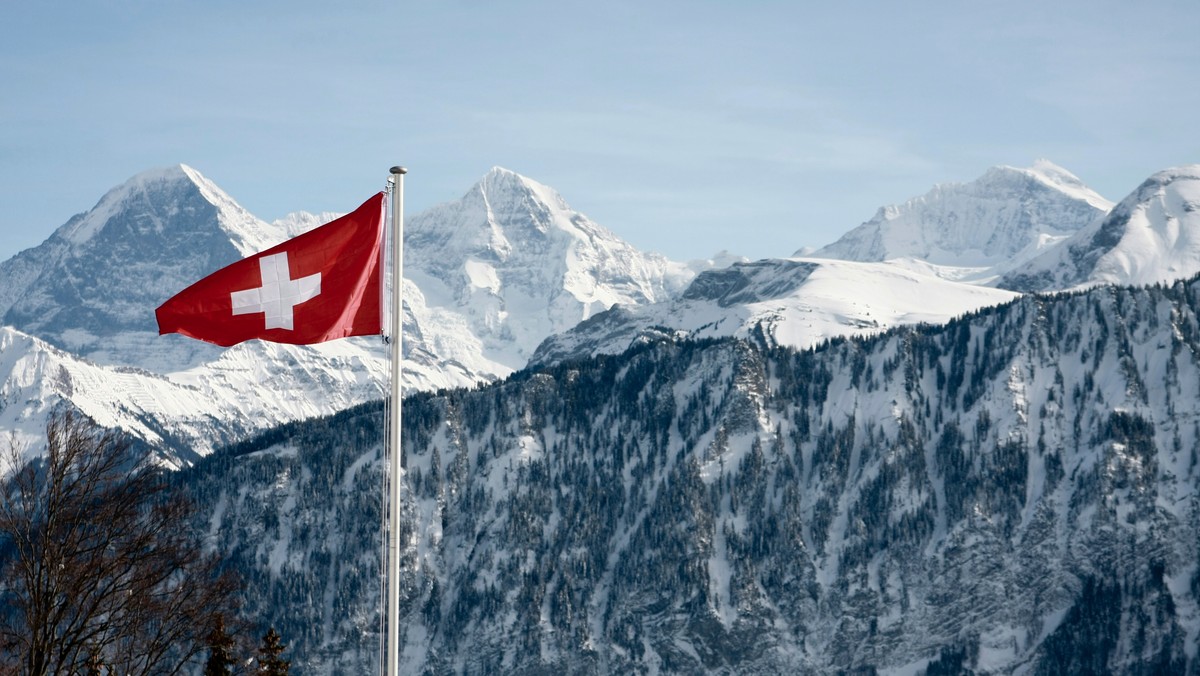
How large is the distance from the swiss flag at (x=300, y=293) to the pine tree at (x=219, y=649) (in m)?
15.2

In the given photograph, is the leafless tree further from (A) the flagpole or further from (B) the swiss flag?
(A) the flagpole

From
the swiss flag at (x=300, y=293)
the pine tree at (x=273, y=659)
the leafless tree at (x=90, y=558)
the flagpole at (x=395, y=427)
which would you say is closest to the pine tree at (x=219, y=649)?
the leafless tree at (x=90, y=558)

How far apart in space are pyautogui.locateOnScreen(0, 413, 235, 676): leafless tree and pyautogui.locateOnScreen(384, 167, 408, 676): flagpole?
11.7m

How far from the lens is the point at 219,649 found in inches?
2844

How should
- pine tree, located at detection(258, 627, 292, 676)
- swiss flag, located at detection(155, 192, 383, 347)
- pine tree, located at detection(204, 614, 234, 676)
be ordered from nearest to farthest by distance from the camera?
swiss flag, located at detection(155, 192, 383, 347) → pine tree, located at detection(204, 614, 234, 676) → pine tree, located at detection(258, 627, 292, 676)

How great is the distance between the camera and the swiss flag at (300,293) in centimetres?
5488

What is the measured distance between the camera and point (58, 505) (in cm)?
5931

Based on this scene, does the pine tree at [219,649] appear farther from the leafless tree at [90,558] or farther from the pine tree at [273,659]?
the pine tree at [273,659]

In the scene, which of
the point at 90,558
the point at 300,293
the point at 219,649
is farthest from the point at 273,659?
the point at 300,293

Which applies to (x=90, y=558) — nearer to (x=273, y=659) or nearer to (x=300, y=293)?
(x=300, y=293)

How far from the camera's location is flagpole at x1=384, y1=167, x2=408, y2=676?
50156 mm

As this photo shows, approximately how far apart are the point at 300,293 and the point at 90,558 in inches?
539

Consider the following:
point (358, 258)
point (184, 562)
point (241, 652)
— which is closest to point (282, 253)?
point (358, 258)

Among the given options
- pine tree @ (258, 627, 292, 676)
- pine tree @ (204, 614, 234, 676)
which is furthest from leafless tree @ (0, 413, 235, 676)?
pine tree @ (258, 627, 292, 676)
